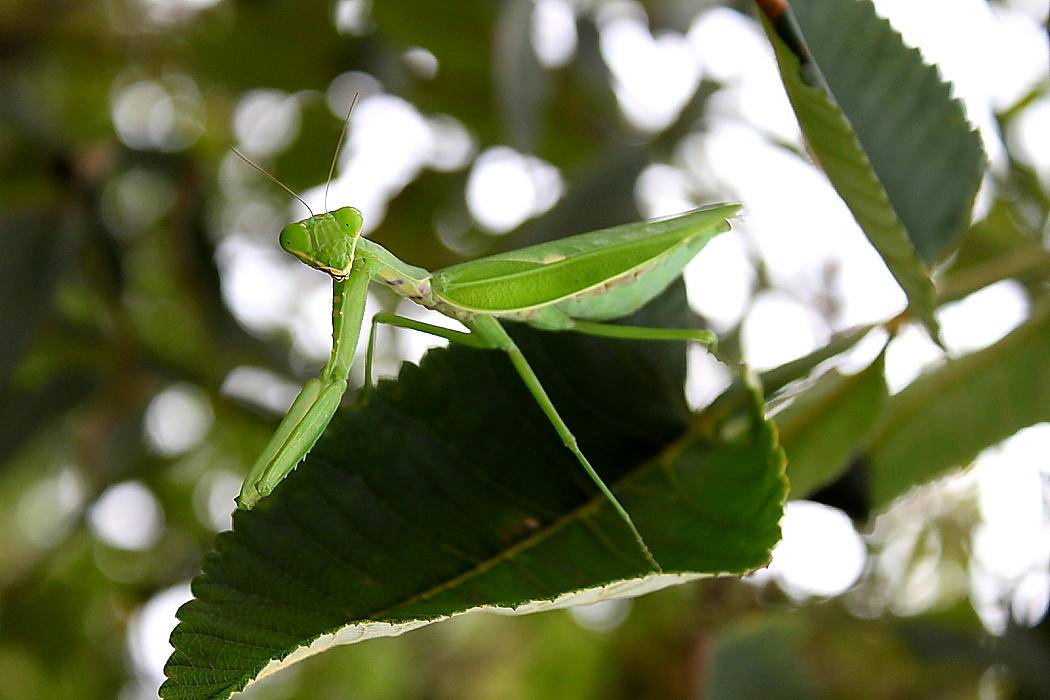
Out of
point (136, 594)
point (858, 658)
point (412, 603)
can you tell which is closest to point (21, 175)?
point (136, 594)

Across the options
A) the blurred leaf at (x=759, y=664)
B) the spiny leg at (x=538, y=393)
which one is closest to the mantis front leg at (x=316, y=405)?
the spiny leg at (x=538, y=393)

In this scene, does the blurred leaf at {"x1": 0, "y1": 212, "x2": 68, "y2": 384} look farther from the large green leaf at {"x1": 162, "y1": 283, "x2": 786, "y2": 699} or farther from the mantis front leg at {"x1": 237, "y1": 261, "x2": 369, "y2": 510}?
the large green leaf at {"x1": 162, "y1": 283, "x2": 786, "y2": 699}

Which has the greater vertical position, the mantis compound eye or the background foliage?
the mantis compound eye

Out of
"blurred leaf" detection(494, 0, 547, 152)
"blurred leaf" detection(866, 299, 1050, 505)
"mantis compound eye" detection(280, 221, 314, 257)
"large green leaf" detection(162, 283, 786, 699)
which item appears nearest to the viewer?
"large green leaf" detection(162, 283, 786, 699)

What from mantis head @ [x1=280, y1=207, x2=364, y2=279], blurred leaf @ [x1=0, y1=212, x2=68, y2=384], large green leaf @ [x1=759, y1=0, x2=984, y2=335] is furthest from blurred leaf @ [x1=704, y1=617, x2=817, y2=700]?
blurred leaf @ [x1=0, y1=212, x2=68, y2=384]

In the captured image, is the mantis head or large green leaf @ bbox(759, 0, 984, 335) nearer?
large green leaf @ bbox(759, 0, 984, 335)

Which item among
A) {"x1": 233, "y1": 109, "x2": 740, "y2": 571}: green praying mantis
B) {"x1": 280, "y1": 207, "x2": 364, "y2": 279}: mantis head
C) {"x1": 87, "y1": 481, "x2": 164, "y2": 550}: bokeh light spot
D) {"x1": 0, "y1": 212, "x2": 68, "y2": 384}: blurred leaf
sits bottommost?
{"x1": 87, "y1": 481, "x2": 164, "y2": 550}: bokeh light spot

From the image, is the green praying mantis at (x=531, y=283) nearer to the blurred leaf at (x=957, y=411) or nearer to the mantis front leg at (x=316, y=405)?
the mantis front leg at (x=316, y=405)

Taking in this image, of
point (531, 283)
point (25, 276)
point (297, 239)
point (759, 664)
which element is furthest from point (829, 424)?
point (25, 276)

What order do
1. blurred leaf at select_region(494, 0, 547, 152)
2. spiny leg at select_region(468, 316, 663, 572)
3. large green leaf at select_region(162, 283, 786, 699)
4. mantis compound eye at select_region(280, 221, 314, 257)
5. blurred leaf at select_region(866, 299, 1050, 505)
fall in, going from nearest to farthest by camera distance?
large green leaf at select_region(162, 283, 786, 699) < spiny leg at select_region(468, 316, 663, 572) < mantis compound eye at select_region(280, 221, 314, 257) < blurred leaf at select_region(866, 299, 1050, 505) < blurred leaf at select_region(494, 0, 547, 152)
